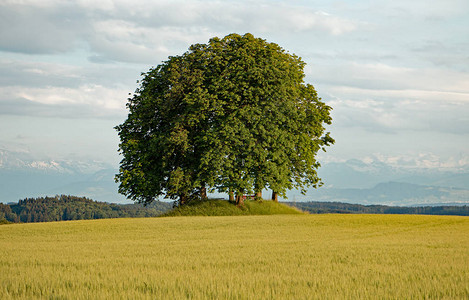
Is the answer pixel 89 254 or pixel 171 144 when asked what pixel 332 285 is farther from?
pixel 171 144

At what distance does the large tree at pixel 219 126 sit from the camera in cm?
4031

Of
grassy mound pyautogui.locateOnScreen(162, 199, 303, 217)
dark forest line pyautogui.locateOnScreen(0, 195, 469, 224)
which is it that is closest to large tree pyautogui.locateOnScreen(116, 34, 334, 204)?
grassy mound pyautogui.locateOnScreen(162, 199, 303, 217)

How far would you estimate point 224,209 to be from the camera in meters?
43.6

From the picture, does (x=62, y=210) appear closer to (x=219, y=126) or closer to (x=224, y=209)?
(x=224, y=209)

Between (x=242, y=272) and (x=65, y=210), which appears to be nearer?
(x=242, y=272)

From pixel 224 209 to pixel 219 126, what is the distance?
778cm

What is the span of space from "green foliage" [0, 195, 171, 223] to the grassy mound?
49.4 m

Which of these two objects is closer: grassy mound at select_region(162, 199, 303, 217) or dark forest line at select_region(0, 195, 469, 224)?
grassy mound at select_region(162, 199, 303, 217)

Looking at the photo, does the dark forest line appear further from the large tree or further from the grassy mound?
the large tree

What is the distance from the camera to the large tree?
40.3 meters

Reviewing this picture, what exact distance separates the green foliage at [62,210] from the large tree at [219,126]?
50.0 meters

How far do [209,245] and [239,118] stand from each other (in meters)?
21.6

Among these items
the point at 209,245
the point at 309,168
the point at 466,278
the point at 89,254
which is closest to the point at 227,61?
the point at 309,168

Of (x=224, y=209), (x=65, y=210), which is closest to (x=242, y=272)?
(x=224, y=209)
